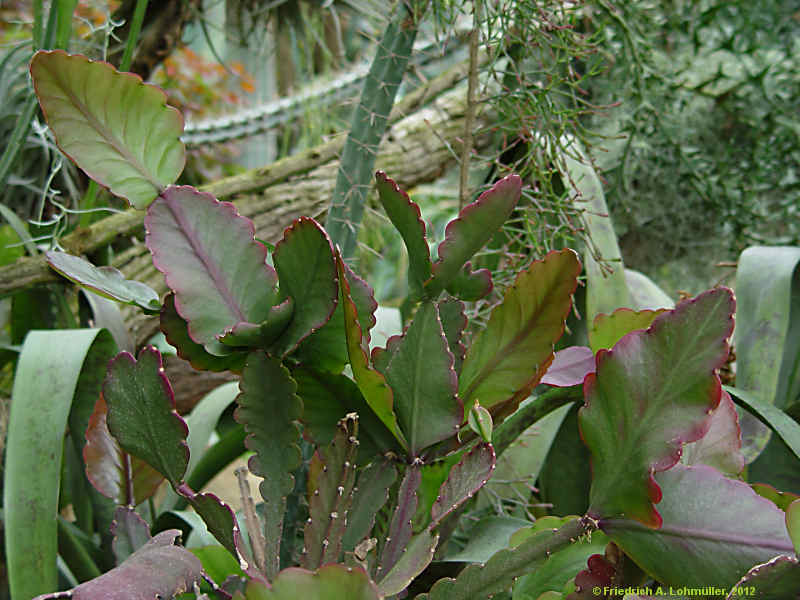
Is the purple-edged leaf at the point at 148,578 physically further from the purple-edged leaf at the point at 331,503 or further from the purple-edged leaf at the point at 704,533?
the purple-edged leaf at the point at 704,533

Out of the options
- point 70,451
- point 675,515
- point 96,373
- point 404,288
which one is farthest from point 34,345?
point 404,288

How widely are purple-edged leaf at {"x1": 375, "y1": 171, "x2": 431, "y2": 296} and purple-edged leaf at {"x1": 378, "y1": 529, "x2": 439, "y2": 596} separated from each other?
131 mm

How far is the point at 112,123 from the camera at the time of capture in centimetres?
33

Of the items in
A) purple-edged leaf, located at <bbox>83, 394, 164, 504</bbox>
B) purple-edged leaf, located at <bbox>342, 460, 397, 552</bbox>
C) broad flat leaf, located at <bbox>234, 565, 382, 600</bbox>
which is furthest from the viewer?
purple-edged leaf, located at <bbox>83, 394, 164, 504</bbox>

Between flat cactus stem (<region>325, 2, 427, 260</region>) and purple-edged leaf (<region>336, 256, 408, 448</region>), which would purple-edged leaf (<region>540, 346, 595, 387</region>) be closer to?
purple-edged leaf (<region>336, 256, 408, 448</region>)

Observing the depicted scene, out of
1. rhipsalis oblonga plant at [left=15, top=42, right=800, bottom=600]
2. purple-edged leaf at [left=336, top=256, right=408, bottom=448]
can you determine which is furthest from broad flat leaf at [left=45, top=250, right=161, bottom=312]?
purple-edged leaf at [left=336, top=256, right=408, bottom=448]

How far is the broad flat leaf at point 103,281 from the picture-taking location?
12.5 inches

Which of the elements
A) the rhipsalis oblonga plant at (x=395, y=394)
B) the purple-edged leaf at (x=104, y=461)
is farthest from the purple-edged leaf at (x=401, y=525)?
the purple-edged leaf at (x=104, y=461)

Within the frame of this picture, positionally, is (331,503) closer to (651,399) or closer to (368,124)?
(651,399)

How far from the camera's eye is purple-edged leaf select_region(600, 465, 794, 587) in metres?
0.29

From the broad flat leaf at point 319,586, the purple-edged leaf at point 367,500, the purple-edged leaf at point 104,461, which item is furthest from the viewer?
the purple-edged leaf at point 104,461

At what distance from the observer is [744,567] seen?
29 cm

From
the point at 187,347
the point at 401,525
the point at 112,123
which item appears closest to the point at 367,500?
the point at 401,525

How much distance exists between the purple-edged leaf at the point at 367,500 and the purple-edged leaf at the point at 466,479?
0.04 m
